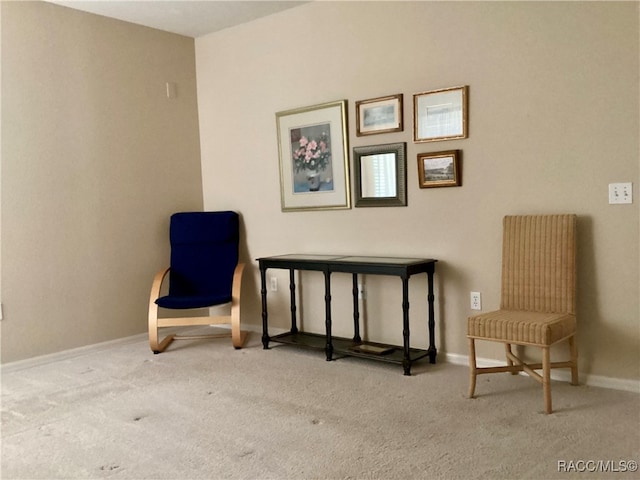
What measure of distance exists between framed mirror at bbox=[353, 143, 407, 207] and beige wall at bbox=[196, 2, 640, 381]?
0.06 m

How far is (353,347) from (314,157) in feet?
4.62

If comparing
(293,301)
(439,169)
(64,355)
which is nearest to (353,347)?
(293,301)

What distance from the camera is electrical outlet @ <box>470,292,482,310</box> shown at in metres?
3.45

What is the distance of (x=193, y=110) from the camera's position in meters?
4.97

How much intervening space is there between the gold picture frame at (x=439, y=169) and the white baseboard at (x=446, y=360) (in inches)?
41.8

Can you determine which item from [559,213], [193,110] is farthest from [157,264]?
[559,213]

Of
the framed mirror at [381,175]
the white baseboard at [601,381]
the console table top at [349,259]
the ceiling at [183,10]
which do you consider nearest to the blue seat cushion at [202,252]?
the console table top at [349,259]

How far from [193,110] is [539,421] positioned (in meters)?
3.69

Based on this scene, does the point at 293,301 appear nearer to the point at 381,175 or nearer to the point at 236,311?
the point at 236,311

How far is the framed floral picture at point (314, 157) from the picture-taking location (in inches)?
160

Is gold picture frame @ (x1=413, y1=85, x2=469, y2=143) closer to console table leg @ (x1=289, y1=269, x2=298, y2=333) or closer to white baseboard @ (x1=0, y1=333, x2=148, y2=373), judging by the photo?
console table leg @ (x1=289, y1=269, x2=298, y2=333)

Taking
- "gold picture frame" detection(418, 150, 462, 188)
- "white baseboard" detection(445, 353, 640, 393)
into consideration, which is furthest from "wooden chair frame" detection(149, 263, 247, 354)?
"white baseboard" detection(445, 353, 640, 393)

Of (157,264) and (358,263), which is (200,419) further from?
(157,264)

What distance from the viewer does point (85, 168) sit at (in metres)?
4.21
